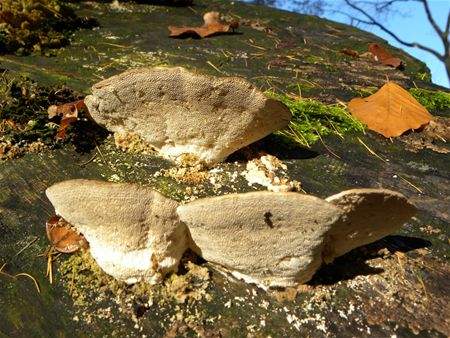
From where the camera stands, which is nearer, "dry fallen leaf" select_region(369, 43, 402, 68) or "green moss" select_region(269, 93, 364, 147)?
"green moss" select_region(269, 93, 364, 147)

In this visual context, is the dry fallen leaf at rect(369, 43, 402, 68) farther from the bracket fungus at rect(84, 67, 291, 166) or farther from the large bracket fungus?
the large bracket fungus

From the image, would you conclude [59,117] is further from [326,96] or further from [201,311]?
[326,96]

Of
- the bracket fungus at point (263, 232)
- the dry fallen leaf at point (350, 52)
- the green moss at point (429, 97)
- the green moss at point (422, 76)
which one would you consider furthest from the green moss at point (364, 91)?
the bracket fungus at point (263, 232)

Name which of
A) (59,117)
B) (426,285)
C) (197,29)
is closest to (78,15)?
(197,29)

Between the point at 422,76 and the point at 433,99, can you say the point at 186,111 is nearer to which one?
the point at 433,99

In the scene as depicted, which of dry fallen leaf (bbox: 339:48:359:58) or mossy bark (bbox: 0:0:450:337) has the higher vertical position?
dry fallen leaf (bbox: 339:48:359:58)

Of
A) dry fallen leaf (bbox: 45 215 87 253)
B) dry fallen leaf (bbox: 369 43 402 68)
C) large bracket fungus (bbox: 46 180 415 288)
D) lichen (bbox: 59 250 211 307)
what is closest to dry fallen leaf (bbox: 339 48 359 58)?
dry fallen leaf (bbox: 369 43 402 68)
